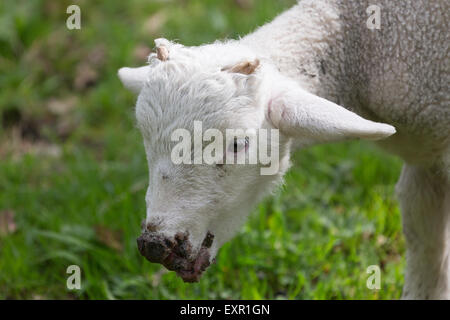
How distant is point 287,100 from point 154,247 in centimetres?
83

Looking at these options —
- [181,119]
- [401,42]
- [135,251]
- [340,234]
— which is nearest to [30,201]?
[135,251]

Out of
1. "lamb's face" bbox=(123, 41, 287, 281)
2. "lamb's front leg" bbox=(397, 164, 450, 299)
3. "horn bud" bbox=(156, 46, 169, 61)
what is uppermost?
"horn bud" bbox=(156, 46, 169, 61)

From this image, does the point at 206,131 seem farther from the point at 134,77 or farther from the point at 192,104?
the point at 134,77

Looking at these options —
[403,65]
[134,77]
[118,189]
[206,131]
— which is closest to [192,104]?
[206,131]

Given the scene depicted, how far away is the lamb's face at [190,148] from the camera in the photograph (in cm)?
290

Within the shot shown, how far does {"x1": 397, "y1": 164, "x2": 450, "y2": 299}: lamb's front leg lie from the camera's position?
12.5 ft

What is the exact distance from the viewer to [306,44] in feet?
11.0

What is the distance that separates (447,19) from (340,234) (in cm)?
183

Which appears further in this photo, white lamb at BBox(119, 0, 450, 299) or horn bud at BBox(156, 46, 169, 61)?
horn bud at BBox(156, 46, 169, 61)

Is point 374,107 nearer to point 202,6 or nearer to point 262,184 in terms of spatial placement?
point 262,184

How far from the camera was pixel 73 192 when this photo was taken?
16.5 feet

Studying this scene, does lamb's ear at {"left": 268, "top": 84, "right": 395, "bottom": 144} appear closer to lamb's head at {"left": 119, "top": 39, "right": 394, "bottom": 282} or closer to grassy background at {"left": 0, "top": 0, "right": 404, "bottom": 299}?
lamb's head at {"left": 119, "top": 39, "right": 394, "bottom": 282}

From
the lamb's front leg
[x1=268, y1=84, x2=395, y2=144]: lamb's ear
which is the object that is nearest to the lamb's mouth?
[x1=268, y1=84, x2=395, y2=144]: lamb's ear
